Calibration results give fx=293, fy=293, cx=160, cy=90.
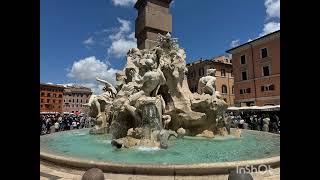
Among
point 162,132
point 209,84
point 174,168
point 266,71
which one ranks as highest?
point 266,71

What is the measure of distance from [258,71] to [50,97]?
230ft

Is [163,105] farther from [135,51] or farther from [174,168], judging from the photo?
[174,168]

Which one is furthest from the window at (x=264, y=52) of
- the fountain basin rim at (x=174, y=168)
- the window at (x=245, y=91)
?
the fountain basin rim at (x=174, y=168)

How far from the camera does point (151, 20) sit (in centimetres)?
1452

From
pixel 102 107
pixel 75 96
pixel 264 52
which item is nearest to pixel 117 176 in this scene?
pixel 102 107

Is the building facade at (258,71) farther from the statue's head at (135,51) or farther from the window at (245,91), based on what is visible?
the statue's head at (135,51)

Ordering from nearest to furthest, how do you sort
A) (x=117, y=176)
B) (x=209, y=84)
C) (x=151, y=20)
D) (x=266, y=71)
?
(x=117, y=176) < (x=209, y=84) < (x=151, y=20) < (x=266, y=71)

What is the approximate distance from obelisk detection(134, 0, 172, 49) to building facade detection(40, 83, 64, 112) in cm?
8110

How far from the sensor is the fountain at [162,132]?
6.10 metres

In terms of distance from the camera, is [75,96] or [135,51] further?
[75,96]
